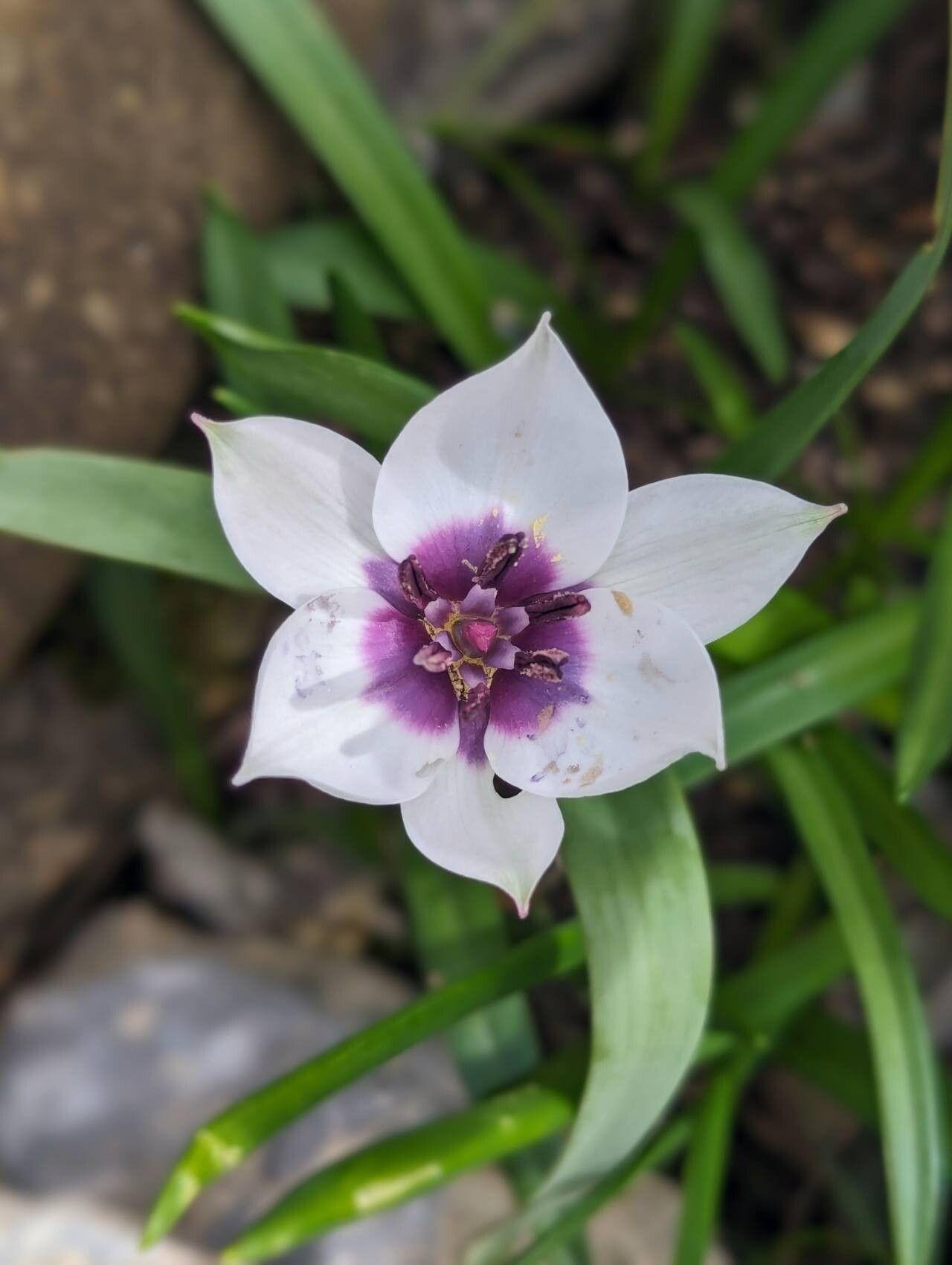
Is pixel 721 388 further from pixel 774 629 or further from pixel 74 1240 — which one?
pixel 74 1240

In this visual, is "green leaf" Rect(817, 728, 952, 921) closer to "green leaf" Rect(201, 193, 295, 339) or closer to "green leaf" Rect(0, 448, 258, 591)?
"green leaf" Rect(0, 448, 258, 591)

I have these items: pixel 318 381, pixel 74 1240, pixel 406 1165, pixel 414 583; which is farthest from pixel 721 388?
pixel 74 1240

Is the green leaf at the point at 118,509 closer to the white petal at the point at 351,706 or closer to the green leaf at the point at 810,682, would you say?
the white petal at the point at 351,706

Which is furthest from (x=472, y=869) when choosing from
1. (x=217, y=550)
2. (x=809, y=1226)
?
(x=809, y=1226)

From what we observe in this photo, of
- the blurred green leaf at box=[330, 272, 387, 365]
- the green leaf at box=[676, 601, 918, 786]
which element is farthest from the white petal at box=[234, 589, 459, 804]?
the blurred green leaf at box=[330, 272, 387, 365]

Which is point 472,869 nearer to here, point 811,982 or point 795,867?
point 811,982

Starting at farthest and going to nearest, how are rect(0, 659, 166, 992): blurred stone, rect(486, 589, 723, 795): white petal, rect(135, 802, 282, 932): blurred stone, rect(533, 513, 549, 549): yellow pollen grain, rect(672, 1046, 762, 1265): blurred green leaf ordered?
1. rect(135, 802, 282, 932): blurred stone
2. rect(0, 659, 166, 992): blurred stone
3. rect(672, 1046, 762, 1265): blurred green leaf
4. rect(533, 513, 549, 549): yellow pollen grain
5. rect(486, 589, 723, 795): white petal

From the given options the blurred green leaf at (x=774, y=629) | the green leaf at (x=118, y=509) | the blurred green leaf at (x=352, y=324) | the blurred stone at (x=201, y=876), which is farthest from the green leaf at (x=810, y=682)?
the blurred stone at (x=201, y=876)
